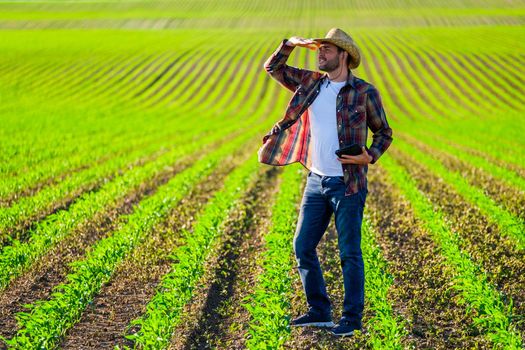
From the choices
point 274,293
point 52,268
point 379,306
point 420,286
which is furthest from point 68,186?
point 379,306

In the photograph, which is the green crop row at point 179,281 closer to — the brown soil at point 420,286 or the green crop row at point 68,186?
the brown soil at point 420,286

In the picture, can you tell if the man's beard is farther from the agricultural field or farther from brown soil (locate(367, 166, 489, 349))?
brown soil (locate(367, 166, 489, 349))

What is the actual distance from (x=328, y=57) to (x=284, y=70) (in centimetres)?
58

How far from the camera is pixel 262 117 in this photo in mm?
40188

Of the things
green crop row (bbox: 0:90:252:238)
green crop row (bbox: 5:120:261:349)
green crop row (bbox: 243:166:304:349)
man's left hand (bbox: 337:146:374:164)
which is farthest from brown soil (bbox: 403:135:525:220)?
green crop row (bbox: 0:90:252:238)

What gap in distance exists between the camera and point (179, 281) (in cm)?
658

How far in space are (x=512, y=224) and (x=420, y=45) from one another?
57.7 meters

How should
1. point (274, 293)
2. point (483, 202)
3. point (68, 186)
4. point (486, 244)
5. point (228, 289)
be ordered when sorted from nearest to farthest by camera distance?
1. point (274, 293)
2. point (228, 289)
3. point (486, 244)
4. point (483, 202)
5. point (68, 186)

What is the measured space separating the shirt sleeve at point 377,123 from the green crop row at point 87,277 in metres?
3.16

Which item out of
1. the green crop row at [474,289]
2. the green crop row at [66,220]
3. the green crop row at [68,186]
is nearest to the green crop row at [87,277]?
the green crop row at [66,220]

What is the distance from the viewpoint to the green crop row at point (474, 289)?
5473 mm

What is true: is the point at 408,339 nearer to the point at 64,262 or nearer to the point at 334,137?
the point at 334,137

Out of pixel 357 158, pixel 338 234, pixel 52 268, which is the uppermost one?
pixel 357 158

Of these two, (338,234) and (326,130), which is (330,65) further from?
(338,234)
